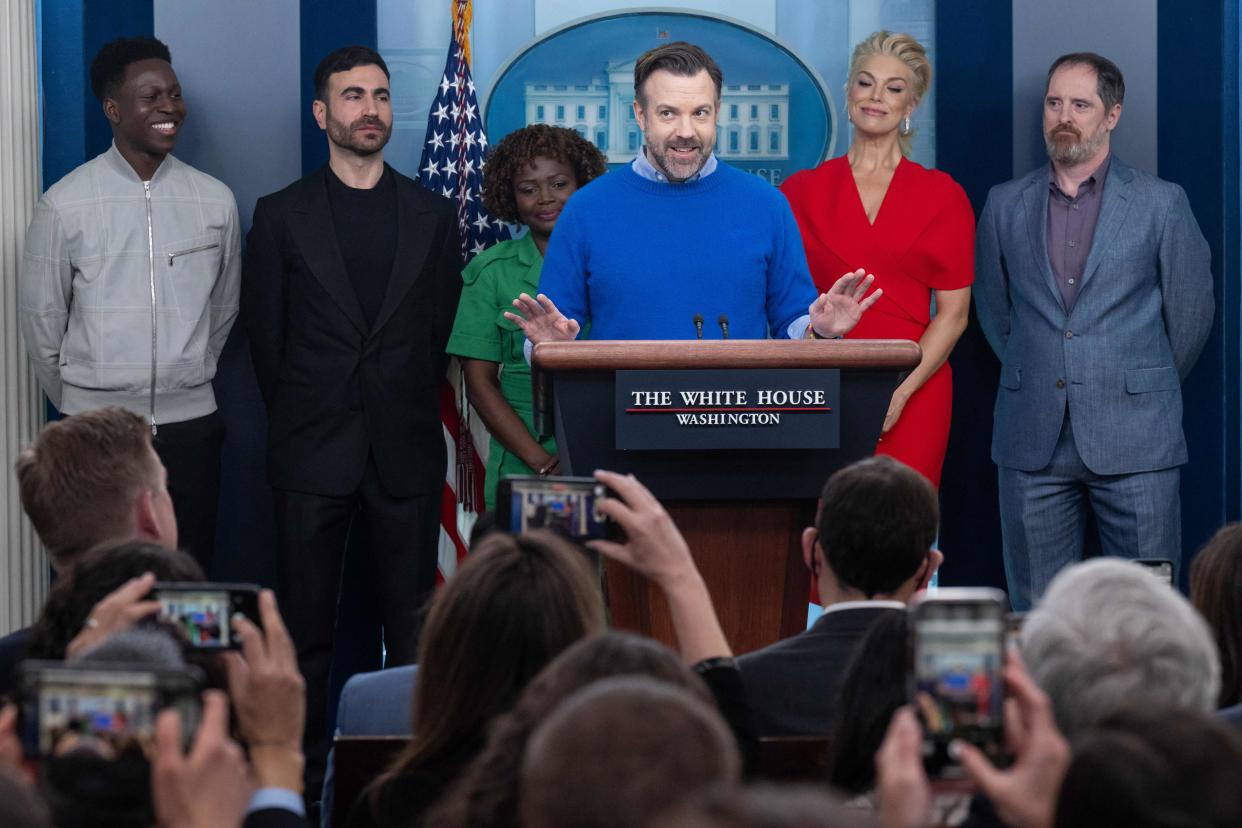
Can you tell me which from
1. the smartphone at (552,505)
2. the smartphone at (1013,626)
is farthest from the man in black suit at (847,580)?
the smartphone at (1013,626)

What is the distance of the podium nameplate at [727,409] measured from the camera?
10.5 feet

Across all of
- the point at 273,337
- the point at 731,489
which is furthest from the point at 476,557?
the point at 273,337

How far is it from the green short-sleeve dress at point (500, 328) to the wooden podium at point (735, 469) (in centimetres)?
164

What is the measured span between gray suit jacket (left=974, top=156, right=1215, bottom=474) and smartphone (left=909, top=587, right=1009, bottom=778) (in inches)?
139

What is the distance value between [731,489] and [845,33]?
2.59 meters

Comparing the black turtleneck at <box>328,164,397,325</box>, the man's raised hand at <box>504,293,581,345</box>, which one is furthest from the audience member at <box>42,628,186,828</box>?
the black turtleneck at <box>328,164,397,325</box>

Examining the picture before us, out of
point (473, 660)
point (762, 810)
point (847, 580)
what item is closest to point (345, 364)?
point (847, 580)

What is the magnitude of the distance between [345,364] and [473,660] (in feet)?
10.0

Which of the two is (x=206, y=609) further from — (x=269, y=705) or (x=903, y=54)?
(x=903, y=54)

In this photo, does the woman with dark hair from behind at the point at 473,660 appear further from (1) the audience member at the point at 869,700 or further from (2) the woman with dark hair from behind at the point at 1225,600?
(2) the woman with dark hair from behind at the point at 1225,600

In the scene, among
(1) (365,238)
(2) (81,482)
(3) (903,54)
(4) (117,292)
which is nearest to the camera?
(2) (81,482)

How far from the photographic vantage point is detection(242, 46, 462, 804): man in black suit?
16.1 feet

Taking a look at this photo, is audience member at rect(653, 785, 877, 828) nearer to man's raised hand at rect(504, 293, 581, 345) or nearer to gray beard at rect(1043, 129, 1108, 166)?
man's raised hand at rect(504, 293, 581, 345)

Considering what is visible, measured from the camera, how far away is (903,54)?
5.10 m
